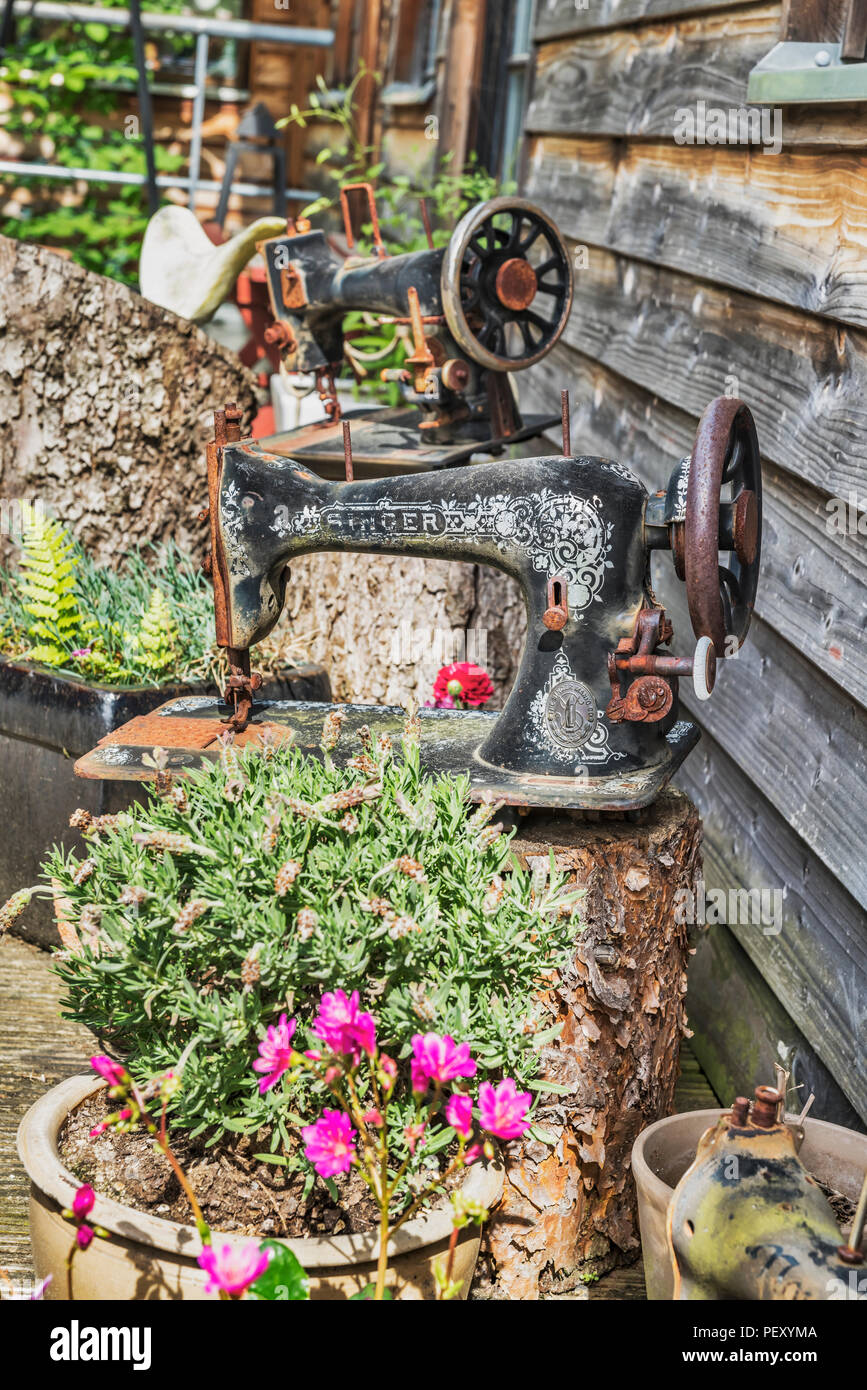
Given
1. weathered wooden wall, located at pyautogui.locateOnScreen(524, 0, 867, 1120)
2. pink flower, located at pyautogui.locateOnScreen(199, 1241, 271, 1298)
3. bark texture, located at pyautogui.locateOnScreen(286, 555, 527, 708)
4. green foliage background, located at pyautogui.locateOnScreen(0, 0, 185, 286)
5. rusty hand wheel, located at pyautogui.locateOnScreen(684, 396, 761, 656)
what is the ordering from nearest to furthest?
pink flower, located at pyautogui.locateOnScreen(199, 1241, 271, 1298) → rusty hand wheel, located at pyautogui.locateOnScreen(684, 396, 761, 656) → weathered wooden wall, located at pyautogui.locateOnScreen(524, 0, 867, 1120) → bark texture, located at pyautogui.locateOnScreen(286, 555, 527, 708) → green foliage background, located at pyautogui.locateOnScreen(0, 0, 185, 286)

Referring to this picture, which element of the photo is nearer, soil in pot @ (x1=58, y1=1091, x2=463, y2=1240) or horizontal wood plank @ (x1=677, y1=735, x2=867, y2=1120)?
soil in pot @ (x1=58, y1=1091, x2=463, y2=1240)

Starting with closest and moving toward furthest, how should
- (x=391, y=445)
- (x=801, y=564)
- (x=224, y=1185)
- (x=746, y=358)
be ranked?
1. (x=224, y=1185)
2. (x=801, y=564)
3. (x=746, y=358)
4. (x=391, y=445)

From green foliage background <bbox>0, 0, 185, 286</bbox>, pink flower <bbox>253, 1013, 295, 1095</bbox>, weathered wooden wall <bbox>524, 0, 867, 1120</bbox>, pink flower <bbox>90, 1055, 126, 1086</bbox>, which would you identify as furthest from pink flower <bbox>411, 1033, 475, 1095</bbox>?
green foliage background <bbox>0, 0, 185, 286</bbox>

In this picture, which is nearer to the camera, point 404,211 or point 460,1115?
point 460,1115

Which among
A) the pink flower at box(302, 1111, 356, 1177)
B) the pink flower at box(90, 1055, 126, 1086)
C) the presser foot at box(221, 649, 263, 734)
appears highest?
the presser foot at box(221, 649, 263, 734)

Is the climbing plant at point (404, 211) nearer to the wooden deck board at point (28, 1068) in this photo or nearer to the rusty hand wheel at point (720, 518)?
the wooden deck board at point (28, 1068)

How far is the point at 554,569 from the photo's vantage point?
5.93ft

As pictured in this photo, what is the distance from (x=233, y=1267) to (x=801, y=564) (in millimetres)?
1479

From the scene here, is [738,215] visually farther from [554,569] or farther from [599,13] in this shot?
[599,13]

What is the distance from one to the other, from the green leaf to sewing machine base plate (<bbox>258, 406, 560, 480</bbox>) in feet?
5.99

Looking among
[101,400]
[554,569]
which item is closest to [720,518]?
[554,569]

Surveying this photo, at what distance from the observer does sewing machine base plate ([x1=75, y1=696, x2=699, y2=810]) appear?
180cm

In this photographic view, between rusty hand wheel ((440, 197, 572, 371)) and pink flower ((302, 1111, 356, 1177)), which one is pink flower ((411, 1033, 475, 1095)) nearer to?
pink flower ((302, 1111, 356, 1177))

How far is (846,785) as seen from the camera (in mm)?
1999
